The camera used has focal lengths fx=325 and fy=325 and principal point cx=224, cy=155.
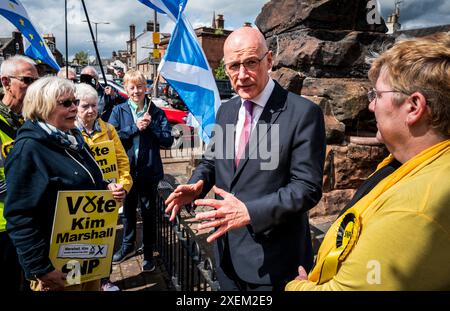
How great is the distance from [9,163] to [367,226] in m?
2.01

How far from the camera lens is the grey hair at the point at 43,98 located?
6.93ft

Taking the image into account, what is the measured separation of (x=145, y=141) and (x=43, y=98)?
5.18ft

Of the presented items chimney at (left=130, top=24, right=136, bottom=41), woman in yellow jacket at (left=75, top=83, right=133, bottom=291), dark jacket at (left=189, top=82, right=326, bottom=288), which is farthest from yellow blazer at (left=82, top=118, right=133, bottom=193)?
chimney at (left=130, top=24, right=136, bottom=41)

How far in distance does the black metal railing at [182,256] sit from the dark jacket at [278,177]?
511 mm

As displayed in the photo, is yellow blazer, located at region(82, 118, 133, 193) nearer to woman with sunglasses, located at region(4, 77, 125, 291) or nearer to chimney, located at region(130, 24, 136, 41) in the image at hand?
woman with sunglasses, located at region(4, 77, 125, 291)

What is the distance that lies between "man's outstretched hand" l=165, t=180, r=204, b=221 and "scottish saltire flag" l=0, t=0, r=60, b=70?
4.17m

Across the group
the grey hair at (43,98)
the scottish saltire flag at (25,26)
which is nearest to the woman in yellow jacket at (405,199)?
the grey hair at (43,98)

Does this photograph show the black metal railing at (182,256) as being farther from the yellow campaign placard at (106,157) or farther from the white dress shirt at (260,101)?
the white dress shirt at (260,101)

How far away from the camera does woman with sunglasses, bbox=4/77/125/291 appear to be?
1934 mm

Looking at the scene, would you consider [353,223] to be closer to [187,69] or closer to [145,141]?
[145,141]

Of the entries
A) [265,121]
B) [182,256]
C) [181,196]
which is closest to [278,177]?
[265,121]

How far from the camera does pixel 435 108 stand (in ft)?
3.64

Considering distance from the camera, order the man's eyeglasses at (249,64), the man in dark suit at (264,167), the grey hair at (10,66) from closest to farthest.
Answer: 1. the man in dark suit at (264,167)
2. the man's eyeglasses at (249,64)
3. the grey hair at (10,66)
